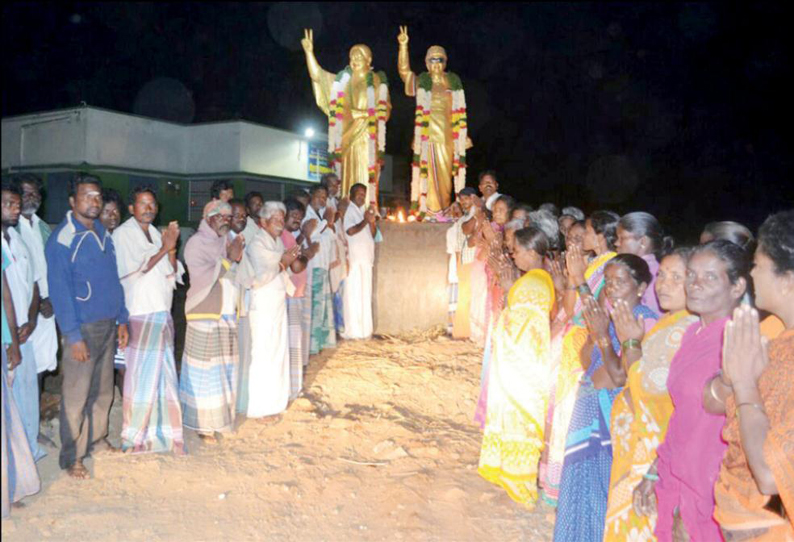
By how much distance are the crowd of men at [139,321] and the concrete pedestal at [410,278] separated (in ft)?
9.17

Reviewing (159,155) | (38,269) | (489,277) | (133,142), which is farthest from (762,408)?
(159,155)

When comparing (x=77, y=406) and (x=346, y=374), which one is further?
(x=346, y=374)

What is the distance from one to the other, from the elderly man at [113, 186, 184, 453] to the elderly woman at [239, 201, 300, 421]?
30.0 inches

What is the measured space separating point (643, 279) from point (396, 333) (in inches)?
227

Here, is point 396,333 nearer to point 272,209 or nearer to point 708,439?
point 272,209

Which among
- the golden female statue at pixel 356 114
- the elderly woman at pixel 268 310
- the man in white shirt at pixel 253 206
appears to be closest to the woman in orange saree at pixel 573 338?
the elderly woman at pixel 268 310

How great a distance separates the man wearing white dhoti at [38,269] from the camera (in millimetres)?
4332

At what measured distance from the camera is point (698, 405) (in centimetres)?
227

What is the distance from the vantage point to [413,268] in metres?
8.68

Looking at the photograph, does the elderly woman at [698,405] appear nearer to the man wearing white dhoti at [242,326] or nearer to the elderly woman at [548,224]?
the elderly woman at [548,224]

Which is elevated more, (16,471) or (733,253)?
(733,253)

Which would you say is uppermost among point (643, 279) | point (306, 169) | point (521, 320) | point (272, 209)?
point (306, 169)

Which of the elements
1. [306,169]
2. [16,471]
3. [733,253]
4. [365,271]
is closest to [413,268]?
[365,271]

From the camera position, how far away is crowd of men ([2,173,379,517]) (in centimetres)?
396
